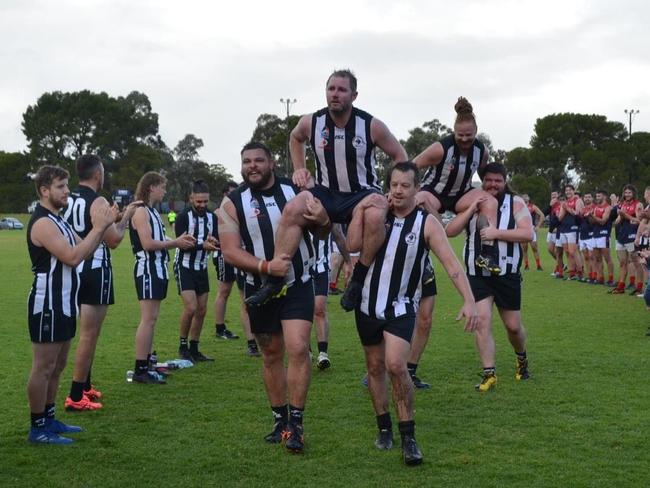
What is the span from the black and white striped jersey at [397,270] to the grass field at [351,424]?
1.12m

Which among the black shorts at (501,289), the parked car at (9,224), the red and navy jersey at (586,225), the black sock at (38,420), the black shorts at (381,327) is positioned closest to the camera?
the black shorts at (381,327)

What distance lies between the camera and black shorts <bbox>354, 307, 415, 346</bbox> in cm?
571

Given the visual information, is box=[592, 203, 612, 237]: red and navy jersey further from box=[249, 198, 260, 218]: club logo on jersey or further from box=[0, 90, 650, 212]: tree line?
box=[0, 90, 650, 212]: tree line

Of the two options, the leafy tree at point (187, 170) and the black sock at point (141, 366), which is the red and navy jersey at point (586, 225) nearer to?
the black sock at point (141, 366)

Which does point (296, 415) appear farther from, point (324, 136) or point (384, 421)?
point (324, 136)

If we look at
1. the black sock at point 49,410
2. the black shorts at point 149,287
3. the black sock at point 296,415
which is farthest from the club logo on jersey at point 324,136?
the black sock at point 49,410

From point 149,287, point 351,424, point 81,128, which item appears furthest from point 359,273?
point 81,128

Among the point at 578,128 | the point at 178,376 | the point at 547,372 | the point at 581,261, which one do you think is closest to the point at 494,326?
the point at 547,372

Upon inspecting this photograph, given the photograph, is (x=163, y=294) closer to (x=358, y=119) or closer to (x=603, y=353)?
(x=358, y=119)

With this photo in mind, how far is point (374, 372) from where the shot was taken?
5.95m

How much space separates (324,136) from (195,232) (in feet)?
13.2

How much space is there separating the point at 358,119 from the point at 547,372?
4104 millimetres

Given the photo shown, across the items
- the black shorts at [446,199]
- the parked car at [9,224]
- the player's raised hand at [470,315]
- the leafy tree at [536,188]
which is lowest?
the player's raised hand at [470,315]

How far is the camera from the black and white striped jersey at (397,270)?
577cm
